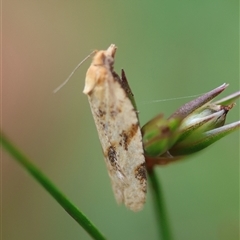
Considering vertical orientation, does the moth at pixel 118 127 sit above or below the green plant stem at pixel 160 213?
above

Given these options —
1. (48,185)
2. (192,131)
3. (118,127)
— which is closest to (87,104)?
(118,127)

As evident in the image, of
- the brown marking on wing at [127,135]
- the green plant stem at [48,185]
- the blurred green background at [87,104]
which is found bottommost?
the blurred green background at [87,104]

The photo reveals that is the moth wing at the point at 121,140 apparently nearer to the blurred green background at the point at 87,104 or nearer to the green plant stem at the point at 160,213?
the green plant stem at the point at 160,213

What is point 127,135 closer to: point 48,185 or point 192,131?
point 192,131

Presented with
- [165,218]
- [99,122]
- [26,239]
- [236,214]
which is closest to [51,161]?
[26,239]

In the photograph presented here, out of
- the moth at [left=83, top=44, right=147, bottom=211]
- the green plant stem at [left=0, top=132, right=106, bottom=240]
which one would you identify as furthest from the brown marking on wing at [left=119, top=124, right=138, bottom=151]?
the green plant stem at [left=0, top=132, right=106, bottom=240]

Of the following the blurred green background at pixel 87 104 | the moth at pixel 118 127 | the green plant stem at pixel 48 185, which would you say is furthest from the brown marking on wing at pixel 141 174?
the blurred green background at pixel 87 104

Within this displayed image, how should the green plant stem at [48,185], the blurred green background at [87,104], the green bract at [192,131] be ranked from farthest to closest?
the blurred green background at [87,104]
the green bract at [192,131]
the green plant stem at [48,185]
